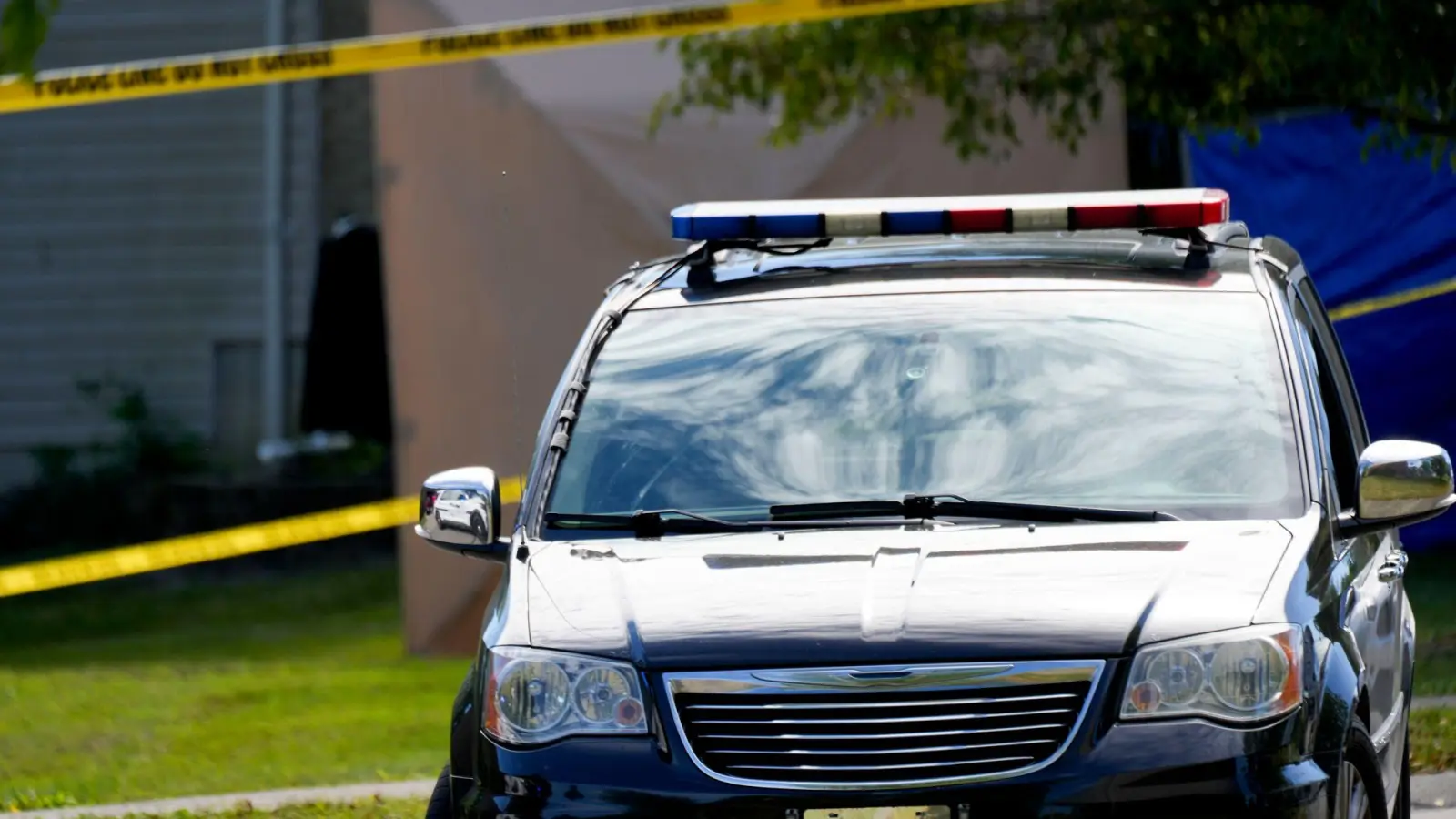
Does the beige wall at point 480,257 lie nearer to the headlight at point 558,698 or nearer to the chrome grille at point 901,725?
the headlight at point 558,698

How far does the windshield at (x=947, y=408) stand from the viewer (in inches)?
190

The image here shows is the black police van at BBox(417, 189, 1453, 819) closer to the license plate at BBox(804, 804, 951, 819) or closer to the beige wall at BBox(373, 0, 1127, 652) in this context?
the license plate at BBox(804, 804, 951, 819)

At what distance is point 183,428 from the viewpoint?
53.9ft

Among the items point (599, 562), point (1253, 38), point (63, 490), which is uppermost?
point (1253, 38)

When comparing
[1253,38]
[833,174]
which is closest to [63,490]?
[833,174]

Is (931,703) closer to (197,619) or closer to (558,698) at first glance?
(558,698)

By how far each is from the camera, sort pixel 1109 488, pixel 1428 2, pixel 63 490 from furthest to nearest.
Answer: pixel 63 490
pixel 1428 2
pixel 1109 488

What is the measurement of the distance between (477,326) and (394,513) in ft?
3.78

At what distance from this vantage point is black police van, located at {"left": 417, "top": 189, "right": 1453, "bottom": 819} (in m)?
4.07

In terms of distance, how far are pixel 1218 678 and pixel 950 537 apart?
66cm

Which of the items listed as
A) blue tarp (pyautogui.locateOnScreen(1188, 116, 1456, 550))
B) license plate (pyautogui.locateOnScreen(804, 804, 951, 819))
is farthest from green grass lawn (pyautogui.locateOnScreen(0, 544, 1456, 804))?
license plate (pyautogui.locateOnScreen(804, 804, 951, 819))

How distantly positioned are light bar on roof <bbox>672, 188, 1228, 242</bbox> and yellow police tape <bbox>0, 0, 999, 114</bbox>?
3904 millimetres

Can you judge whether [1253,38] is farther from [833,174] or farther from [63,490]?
[63,490]

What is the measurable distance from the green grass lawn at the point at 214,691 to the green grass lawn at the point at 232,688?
15 millimetres
